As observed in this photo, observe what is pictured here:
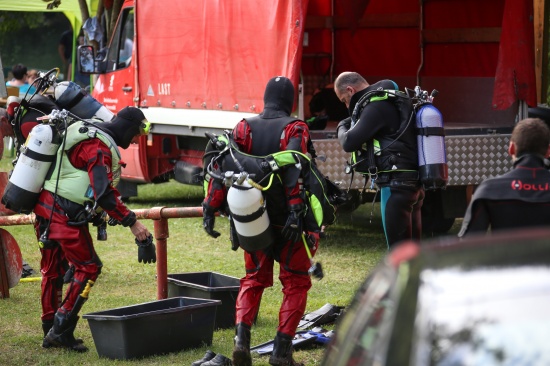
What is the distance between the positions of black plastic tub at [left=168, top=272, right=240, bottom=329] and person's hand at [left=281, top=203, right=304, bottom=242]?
148cm

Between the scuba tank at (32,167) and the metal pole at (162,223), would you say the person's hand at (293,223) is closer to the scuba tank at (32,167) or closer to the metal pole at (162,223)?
the metal pole at (162,223)

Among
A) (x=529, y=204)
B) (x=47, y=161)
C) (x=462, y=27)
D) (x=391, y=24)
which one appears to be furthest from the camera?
(x=391, y=24)

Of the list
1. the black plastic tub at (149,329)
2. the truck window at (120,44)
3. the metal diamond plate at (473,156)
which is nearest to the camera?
the black plastic tub at (149,329)

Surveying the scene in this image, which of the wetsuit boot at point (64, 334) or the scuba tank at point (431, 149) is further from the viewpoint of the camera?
the scuba tank at point (431, 149)

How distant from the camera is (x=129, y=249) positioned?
465 inches

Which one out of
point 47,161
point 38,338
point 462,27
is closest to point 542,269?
point 47,161

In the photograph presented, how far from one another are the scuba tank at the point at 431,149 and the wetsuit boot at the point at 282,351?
5.97ft

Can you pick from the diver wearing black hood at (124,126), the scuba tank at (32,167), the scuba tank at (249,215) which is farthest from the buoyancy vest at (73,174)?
the scuba tank at (249,215)

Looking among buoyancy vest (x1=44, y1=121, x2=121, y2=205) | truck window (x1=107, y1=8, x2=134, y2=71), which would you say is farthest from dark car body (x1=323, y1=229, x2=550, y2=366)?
truck window (x1=107, y1=8, x2=134, y2=71)

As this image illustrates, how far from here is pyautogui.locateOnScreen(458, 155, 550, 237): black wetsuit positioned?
16.0ft

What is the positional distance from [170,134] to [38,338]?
19.3 ft

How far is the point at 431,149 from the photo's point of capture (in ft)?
25.7

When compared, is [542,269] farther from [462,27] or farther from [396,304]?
[462,27]

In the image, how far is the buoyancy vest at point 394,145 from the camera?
7.90 m
